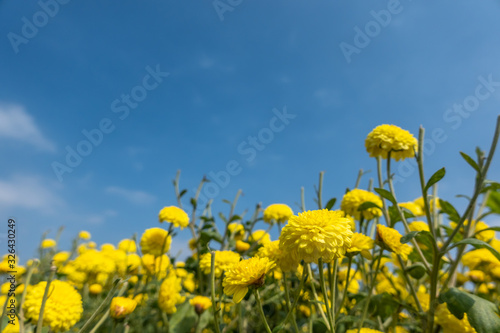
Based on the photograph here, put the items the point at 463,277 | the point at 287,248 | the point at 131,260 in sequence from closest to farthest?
the point at 287,248 < the point at 463,277 < the point at 131,260

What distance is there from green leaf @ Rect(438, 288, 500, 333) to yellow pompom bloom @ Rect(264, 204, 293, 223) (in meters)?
1.22

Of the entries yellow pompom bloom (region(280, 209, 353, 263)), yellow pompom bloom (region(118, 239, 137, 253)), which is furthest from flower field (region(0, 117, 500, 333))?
yellow pompom bloom (region(118, 239, 137, 253))

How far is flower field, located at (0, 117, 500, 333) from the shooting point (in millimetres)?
754

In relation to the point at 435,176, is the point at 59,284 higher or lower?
lower

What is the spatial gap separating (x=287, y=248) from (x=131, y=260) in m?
1.60

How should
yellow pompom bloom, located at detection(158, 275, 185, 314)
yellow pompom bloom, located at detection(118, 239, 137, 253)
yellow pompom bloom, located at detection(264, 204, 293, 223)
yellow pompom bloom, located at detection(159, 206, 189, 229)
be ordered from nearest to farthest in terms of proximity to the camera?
yellow pompom bloom, located at detection(158, 275, 185, 314) → yellow pompom bloom, located at detection(159, 206, 189, 229) → yellow pompom bloom, located at detection(264, 204, 293, 223) → yellow pompom bloom, located at detection(118, 239, 137, 253)

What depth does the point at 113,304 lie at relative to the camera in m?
0.92

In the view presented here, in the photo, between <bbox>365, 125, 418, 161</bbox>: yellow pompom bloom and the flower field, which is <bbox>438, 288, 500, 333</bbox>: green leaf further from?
<bbox>365, 125, 418, 161</bbox>: yellow pompom bloom

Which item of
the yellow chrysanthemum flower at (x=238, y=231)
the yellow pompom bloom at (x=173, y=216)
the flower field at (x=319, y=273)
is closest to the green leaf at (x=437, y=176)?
the flower field at (x=319, y=273)

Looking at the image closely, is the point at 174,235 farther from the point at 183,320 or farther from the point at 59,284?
the point at 59,284

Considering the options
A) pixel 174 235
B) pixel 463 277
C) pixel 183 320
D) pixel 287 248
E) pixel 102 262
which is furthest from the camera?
pixel 102 262

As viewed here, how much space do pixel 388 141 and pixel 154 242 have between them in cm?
136

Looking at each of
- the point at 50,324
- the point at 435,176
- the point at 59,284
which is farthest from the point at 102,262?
the point at 435,176

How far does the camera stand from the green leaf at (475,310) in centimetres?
85
